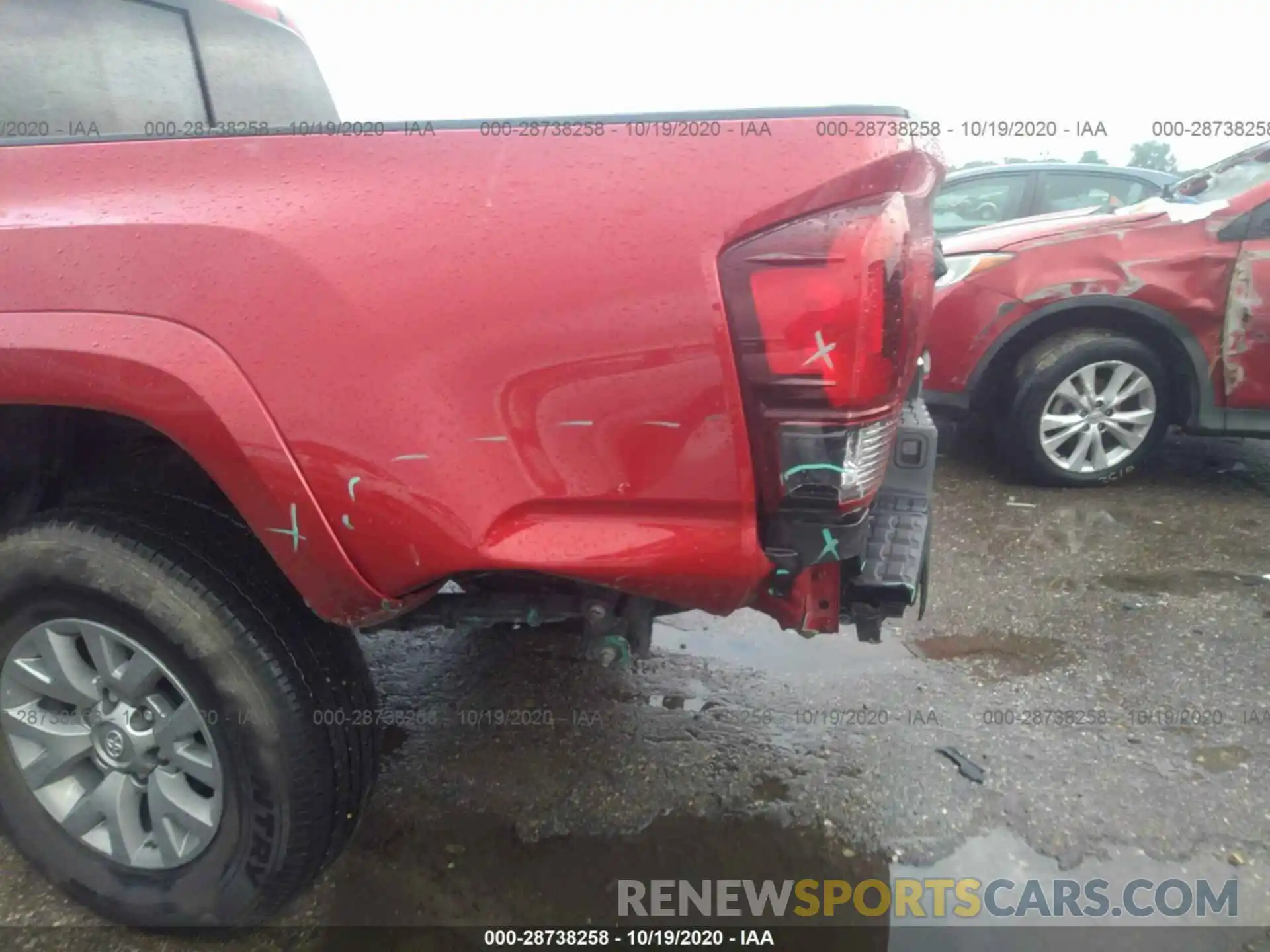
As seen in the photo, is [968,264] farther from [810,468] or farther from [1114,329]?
[810,468]

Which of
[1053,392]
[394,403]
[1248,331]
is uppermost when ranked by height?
[394,403]

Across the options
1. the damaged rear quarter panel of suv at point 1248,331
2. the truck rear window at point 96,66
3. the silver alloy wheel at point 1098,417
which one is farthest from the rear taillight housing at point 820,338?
the damaged rear quarter panel of suv at point 1248,331

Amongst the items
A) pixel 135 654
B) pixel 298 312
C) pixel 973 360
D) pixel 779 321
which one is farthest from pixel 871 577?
pixel 973 360

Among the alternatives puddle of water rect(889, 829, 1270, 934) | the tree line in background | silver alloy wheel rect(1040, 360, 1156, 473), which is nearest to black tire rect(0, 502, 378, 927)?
puddle of water rect(889, 829, 1270, 934)

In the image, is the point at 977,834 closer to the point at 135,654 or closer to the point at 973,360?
the point at 135,654

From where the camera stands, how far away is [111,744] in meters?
1.95

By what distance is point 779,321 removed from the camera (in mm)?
1410

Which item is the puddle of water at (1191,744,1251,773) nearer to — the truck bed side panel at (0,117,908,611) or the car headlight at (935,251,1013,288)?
the truck bed side panel at (0,117,908,611)

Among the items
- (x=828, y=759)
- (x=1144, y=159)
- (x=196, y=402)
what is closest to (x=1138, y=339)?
(x=828, y=759)

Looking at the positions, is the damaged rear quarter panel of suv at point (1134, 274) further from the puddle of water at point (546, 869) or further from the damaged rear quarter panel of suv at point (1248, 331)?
the puddle of water at point (546, 869)

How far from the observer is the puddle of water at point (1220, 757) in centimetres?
249

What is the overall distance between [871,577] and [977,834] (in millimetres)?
966
